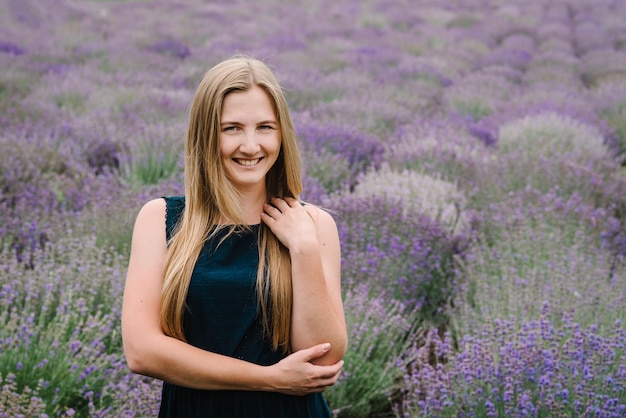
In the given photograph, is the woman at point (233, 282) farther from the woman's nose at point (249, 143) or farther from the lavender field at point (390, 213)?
the lavender field at point (390, 213)

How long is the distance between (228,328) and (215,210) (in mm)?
288

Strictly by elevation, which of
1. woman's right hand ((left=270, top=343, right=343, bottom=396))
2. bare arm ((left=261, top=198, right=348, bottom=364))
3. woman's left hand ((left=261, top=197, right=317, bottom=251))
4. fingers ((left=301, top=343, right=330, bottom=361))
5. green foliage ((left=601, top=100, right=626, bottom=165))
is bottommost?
green foliage ((left=601, top=100, right=626, bottom=165))

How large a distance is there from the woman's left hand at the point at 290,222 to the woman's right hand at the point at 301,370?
9.2 inches

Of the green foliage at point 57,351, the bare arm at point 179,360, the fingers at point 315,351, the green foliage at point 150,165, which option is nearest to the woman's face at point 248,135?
the bare arm at point 179,360

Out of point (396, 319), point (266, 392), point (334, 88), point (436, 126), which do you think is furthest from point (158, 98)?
point (266, 392)

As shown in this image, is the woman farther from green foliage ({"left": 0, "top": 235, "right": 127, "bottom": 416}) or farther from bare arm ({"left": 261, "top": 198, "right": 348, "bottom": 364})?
green foliage ({"left": 0, "top": 235, "right": 127, "bottom": 416})

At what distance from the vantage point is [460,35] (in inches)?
625

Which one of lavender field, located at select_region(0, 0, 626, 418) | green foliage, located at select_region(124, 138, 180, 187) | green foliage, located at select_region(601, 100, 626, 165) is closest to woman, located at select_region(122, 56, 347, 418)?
lavender field, located at select_region(0, 0, 626, 418)

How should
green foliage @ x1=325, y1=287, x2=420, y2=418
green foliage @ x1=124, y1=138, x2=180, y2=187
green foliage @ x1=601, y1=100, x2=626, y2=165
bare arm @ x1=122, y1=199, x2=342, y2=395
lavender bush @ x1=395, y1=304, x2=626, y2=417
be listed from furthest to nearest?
green foliage @ x1=601, y1=100, x2=626, y2=165
green foliage @ x1=124, y1=138, x2=180, y2=187
green foliage @ x1=325, y1=287, x2=420, y2=418
lavender bush @ x1=395, y1=304, x2=626, y2=417
bare arm @ x1=122, y1=199, x2=342, y2=395

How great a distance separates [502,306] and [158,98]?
5421 millimetres

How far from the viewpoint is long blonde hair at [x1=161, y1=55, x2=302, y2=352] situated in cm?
159

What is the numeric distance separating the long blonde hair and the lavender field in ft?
2.95

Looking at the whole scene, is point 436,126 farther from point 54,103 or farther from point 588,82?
point 588,82

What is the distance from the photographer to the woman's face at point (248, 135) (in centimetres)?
162
